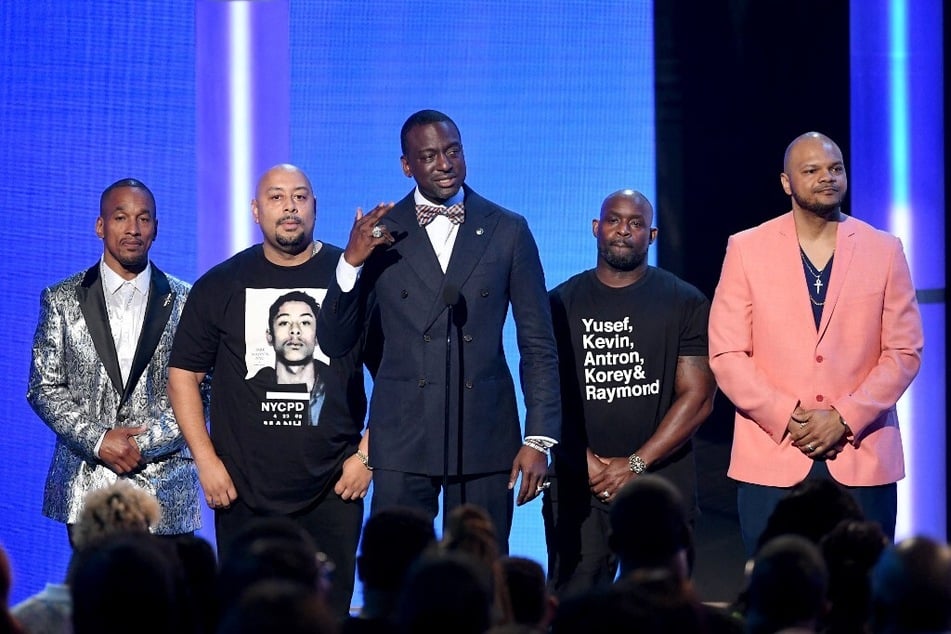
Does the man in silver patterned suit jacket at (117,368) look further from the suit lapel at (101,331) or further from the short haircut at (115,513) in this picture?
the short haircut at (115,513)

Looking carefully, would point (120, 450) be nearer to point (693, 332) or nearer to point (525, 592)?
point (693, 332)

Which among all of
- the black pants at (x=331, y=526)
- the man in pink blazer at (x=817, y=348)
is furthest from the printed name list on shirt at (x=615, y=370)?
the black pants at (x=331, y=526)

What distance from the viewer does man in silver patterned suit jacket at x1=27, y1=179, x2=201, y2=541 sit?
18.2 ft

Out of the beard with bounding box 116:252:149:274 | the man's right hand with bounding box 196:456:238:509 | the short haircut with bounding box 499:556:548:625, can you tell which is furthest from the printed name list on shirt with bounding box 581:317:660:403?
the short haircut with bounding box 499:556:548:625

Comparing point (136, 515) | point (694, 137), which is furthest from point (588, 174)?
point (136, 515)

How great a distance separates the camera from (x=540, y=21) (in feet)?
21.6

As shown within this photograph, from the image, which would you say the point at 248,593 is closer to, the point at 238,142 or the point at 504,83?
the point at 238,142

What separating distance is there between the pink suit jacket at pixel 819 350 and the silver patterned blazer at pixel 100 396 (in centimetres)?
195

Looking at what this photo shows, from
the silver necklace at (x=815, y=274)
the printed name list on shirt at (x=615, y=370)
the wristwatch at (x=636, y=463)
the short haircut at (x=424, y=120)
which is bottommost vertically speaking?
the wristwatch at (x=636, y=463)

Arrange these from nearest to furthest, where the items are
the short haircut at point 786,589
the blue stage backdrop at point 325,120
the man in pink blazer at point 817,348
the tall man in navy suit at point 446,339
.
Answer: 1. the short haircut at point 786,589
2. the tall man in navy suit at point 446,339
3. the man in pink blazer at point 817,348
4. the blue stage backdrop at point 325,120

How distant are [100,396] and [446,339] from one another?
4.65ft

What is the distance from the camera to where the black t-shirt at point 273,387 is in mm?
5316

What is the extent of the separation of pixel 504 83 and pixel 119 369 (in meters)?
2.08

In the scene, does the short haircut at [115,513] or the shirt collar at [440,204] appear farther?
the shirt collar at [440,204]
